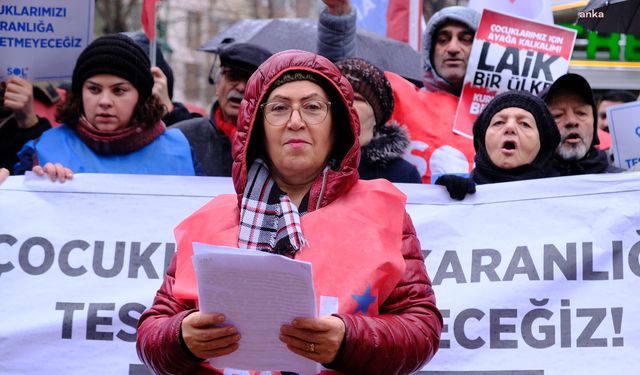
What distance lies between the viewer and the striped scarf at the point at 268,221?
335cm

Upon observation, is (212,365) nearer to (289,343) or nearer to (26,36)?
(289,343)

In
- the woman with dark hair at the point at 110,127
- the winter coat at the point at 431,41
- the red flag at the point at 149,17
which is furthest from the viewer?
the red flag at the point at 149,17

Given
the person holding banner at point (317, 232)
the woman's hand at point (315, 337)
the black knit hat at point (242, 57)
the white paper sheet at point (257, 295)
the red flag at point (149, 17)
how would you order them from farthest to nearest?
the red flag at point (149, 17) < the black knit hat at point (242, 57) < the person holding banner at point (317, 232) < the woman's hand at point (315, 337) < the white paper sheet at point (257, 295)

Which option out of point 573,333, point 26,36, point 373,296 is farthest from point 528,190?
point 26,36

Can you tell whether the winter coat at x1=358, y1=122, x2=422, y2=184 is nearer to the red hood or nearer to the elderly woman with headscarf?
the elderly woman with headscarf

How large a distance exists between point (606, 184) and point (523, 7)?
7.86ft

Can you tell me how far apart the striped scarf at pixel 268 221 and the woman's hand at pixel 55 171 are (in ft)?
5.63

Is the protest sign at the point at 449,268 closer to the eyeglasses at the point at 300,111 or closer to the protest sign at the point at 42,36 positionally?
the protest sign at the point at 42,36

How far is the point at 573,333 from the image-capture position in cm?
463

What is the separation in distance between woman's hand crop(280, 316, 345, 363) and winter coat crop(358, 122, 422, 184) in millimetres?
2197

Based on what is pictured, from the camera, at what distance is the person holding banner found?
124 inches

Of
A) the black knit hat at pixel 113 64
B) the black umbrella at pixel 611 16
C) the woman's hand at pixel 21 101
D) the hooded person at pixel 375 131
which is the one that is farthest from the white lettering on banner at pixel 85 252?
the black umbrella at pixel 611 16

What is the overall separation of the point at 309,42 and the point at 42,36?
247 cm

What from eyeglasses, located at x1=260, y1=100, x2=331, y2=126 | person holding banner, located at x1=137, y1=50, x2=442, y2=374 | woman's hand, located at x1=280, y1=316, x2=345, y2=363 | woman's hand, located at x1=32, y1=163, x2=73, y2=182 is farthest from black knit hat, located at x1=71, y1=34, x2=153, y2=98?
woman's hand, located at x1=280, y1=316, x2=345, y2=363
